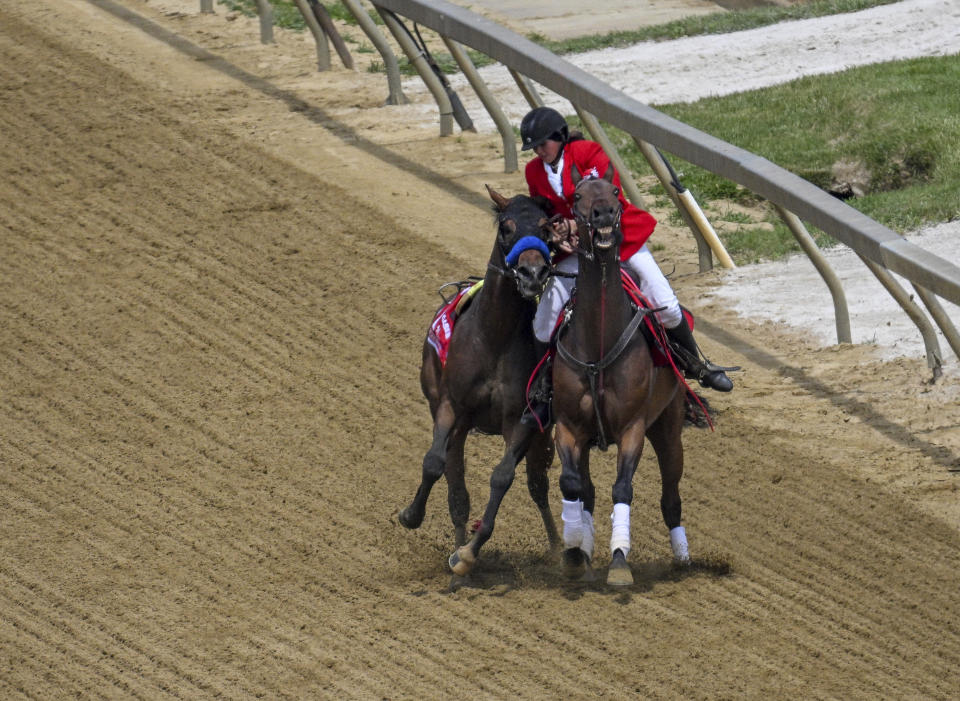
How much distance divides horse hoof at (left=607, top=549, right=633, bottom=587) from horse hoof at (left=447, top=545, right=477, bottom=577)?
76 cm

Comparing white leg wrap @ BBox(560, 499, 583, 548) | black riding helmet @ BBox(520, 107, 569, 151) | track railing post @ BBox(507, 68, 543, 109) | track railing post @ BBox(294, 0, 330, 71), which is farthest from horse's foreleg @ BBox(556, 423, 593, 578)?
track railing post @ BBox(294, 0, 330, 71)

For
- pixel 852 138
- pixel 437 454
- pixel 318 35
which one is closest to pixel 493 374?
pixel 437 454

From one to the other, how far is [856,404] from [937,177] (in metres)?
3.72

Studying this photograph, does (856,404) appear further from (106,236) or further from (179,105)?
(179,105)

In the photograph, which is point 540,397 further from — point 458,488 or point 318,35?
point 318,35

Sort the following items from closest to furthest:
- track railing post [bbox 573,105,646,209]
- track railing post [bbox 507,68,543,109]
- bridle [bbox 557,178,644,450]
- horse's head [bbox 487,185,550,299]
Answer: horse's head [bbox 487,185,550,299] < bridle [bbox 557,178,644,450] < track railing post [bbox 573,105,646,209] < track railing post [bbox 507,68,543,109]

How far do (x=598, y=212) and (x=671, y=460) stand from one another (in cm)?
176

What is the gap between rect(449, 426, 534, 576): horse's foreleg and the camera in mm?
8617

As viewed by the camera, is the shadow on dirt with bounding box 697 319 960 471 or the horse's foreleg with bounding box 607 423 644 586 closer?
the horse's foreleg with bounding box 607 423 644 586

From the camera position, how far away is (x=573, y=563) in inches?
338

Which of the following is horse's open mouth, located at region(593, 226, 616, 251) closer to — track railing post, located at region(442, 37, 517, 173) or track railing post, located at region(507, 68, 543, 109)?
track railing post, located at region(507, 68, 543, 109)

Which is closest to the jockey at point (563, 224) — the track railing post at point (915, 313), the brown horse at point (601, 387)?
the brown horse at point (601, 387)

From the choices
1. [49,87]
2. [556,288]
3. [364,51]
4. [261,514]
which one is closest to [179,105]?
[49,87]

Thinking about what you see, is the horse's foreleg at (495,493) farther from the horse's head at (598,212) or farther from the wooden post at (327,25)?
the wooden post at (327,25)
